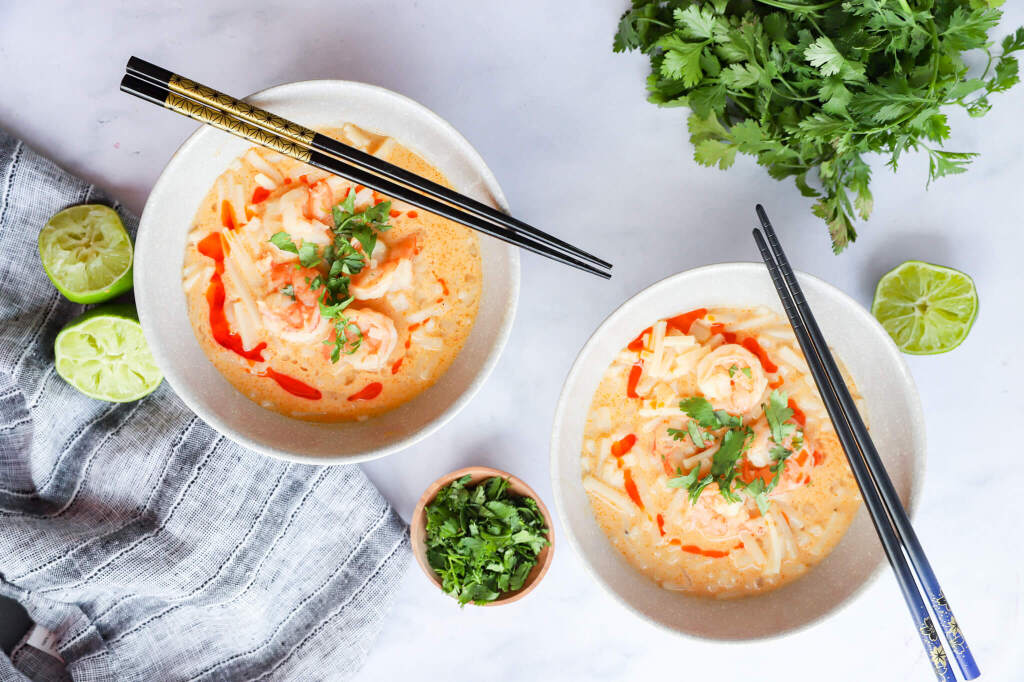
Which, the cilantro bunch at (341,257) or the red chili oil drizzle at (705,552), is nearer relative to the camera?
the cilantro bunch at (341,257)

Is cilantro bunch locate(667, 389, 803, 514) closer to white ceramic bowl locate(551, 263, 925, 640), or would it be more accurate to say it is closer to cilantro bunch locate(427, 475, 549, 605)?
white ceramic bowl locate(551, 263, 925, 640)

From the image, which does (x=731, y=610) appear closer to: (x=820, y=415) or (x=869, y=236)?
(x=820, y=415)

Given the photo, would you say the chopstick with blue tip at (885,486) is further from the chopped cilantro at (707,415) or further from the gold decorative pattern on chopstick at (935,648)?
the chopped cilantro at (707,415)

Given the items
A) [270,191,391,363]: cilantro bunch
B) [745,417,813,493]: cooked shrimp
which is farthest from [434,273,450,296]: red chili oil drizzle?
[745,417,813,493]: cooked shrimp

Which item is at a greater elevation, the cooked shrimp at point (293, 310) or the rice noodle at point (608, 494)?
the cooked shrimp at point (293, 310)

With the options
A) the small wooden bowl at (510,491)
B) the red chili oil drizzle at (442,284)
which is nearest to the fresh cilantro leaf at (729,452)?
the small wooden bowl at (510,491)

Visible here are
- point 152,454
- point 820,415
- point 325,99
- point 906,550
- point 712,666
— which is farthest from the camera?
point 712,666

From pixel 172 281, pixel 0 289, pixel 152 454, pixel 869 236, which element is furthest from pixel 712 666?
pixel 0 289
